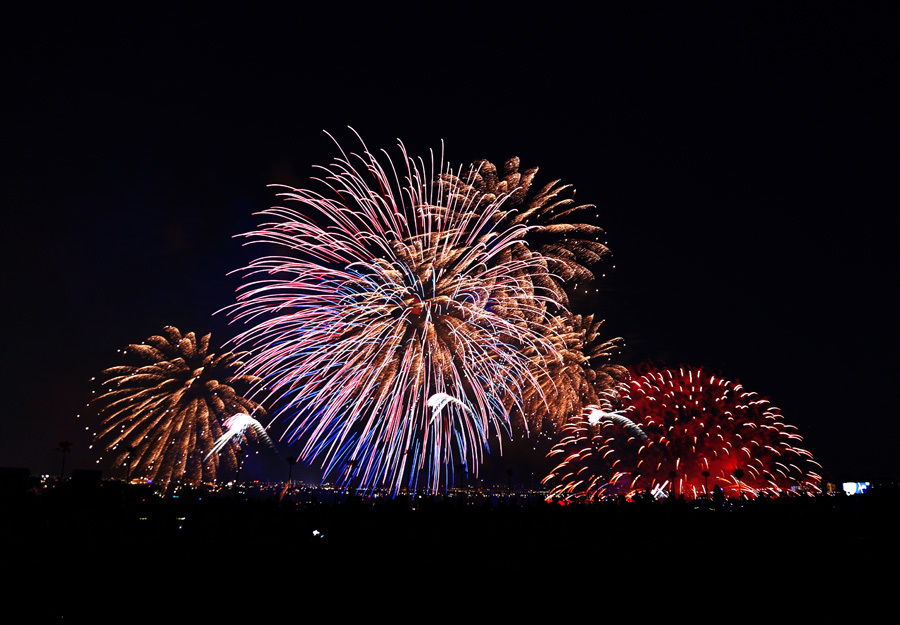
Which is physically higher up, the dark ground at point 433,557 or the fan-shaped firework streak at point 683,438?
the fan-shaped firework streak at point 683,438

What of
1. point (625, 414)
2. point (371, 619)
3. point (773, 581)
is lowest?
point (371, 619)

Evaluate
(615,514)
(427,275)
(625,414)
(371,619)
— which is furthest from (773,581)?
(625,414)

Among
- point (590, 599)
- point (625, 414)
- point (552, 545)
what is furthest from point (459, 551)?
point (625, 414)

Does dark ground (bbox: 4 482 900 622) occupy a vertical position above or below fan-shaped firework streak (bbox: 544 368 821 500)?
below

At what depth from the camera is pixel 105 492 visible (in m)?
26.8

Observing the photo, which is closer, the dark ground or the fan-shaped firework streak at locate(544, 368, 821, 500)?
the dark ground

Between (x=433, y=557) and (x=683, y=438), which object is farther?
(x=683, y=438)

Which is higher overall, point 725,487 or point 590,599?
point 725,487

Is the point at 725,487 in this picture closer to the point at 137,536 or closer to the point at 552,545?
the point at 552,545

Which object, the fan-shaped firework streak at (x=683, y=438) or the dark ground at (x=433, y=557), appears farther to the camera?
the fan-shaped firework streak at (x=683, y=438)
